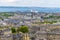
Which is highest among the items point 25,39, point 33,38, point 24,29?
point 25,39

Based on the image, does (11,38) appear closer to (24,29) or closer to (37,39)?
(37,39)

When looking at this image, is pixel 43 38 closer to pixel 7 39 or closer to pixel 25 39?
pixel 7 39

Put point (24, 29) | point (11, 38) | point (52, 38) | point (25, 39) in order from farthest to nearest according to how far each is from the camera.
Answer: point (24, 29), point (52, 38), point (11, 38), point (25, 39)


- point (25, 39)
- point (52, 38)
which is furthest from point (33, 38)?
point (25, 39)

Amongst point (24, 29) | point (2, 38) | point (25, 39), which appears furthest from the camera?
point (24, 29)

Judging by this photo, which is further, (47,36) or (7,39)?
(47,36)

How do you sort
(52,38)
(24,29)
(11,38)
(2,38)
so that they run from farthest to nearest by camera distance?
(24,29), (52,38), (11,38), (2,38)

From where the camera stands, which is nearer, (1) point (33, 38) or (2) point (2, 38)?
(2) point (2, 38)

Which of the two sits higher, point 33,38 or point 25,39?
point 25,39

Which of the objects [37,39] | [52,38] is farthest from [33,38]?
[52,38]
